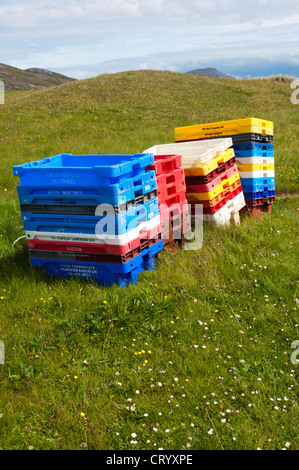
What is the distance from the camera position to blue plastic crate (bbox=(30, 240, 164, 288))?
4.96 meters

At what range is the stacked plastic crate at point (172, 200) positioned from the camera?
5848 millimetres

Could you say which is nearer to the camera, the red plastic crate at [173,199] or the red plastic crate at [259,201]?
the red plastic crate at [173,199]

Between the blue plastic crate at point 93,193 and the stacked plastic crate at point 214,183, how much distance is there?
1220 millimetres

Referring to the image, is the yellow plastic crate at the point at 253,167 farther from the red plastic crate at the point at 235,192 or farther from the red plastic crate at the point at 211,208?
the red plastic crate at the point at 211,208

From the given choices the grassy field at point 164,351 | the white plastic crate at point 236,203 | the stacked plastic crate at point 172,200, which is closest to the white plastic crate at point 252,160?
the white plastic crate at point 236,203

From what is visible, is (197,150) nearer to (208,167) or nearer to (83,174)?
(208,167)

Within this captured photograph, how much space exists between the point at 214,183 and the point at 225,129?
1861 millimetres

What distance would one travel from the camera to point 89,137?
17.2m

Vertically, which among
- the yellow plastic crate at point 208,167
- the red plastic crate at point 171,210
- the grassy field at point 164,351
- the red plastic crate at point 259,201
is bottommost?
the grassy field at point 164,351

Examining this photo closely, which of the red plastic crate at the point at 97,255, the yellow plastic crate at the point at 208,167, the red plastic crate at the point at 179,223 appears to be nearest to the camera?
the red plastic crate at the point at 97,255

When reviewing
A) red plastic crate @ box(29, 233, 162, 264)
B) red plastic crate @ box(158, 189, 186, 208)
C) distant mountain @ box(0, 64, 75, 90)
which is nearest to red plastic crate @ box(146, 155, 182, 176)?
red plastic crate @ box(158, 189, 186, 208)

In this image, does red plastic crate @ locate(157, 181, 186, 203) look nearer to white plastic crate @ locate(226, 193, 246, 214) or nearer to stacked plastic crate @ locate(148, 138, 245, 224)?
stacked plastic crate @ locate(148, 138, 245, 224)
